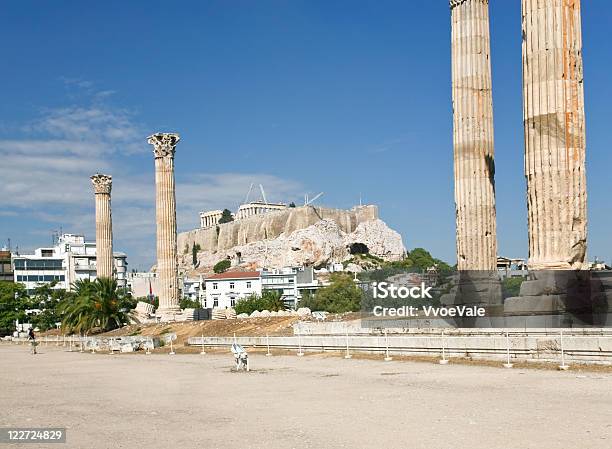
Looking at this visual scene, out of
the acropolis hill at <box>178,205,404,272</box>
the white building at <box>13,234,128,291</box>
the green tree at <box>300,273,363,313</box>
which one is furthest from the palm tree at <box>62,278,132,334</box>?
the acropolis hill at <box>178,205,404,272</box>

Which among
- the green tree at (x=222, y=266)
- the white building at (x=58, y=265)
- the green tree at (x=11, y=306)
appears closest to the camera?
the green tree at (x=11, y=306)

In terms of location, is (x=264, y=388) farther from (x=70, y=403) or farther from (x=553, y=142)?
(x=553, y=142)

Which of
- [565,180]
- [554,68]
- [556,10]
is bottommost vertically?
[565,180]

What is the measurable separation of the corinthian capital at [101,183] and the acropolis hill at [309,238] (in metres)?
113

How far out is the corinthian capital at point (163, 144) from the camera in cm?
5316

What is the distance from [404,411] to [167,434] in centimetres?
366

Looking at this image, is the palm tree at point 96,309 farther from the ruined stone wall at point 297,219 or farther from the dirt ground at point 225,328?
the ruined stone wall at point 297,219

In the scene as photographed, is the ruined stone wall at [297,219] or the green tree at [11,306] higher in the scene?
the ruined stone wall at [297,219]

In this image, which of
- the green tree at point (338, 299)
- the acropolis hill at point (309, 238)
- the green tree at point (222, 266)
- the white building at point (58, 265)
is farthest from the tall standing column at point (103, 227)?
the green tree at point (222, 266)

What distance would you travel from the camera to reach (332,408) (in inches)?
514

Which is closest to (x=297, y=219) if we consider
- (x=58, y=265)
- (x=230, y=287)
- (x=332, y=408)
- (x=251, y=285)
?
(x=230, y=287)

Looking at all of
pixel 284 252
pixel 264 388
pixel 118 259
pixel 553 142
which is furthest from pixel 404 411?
pixel 284 252

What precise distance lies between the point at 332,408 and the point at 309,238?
535 feet

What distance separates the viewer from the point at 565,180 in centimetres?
1789
